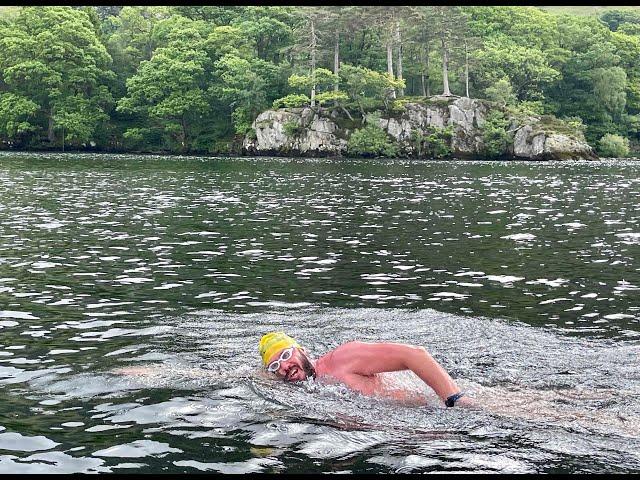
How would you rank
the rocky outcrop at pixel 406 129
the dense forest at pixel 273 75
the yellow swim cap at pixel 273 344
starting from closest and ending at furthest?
the yellow swim cap at pixel 273 344 < the rocky outcrop at pixel 406 129 < the dense forest at pixel 273 75

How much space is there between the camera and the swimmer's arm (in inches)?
295

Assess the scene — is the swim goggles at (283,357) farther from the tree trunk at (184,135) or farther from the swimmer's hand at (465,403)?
the tree trunk at (184,135)

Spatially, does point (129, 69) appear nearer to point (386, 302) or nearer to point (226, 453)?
point (386, 302)

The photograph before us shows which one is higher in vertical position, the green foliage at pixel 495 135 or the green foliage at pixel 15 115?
the green foliage at pixel 15 115

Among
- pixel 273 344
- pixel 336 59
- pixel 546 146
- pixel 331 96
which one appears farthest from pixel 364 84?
pixel 273 344

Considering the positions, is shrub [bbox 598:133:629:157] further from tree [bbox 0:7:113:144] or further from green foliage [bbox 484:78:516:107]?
tree [bbox 0:7:113:144]

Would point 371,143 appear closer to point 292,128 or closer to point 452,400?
point 292,128

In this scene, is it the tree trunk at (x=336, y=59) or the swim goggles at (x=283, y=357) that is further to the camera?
the tree trunk at (x=336, y=59)

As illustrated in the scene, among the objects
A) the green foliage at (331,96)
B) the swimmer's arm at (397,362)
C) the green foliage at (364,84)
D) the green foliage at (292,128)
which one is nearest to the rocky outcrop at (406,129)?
the green foliage at (292,128)

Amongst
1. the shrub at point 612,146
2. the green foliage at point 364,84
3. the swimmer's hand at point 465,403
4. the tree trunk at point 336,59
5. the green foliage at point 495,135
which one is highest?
the tree trunk at point 336,59

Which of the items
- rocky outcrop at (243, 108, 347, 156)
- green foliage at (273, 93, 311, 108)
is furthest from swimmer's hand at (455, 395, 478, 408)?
green foliage at (273, 93, 311, 108)

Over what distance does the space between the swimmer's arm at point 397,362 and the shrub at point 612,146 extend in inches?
2718

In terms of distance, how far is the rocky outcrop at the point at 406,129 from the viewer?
6638cm

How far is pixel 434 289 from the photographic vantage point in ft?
45.2
